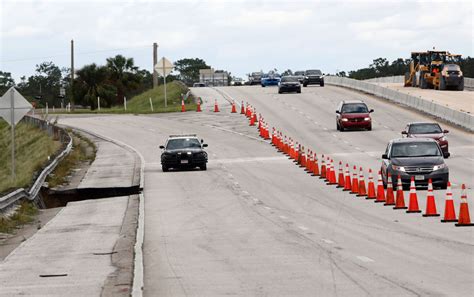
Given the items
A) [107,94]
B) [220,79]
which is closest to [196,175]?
[107,94]

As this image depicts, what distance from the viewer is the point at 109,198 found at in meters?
32.9

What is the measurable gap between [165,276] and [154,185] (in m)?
21.1

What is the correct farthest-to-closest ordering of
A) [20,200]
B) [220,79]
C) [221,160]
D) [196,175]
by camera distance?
[220,79], [221,160], [196,175], [20,200]

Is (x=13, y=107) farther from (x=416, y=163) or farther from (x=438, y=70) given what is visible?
(x=438, y=70)

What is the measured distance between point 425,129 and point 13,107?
1834 centimetres

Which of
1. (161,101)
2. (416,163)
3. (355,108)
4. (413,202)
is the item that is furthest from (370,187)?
(161,101)

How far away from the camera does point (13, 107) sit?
109 ft

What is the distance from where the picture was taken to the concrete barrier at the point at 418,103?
59513 millimetres

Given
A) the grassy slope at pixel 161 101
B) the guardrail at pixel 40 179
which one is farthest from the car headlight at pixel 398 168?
the grassy slope at pixel 161 101

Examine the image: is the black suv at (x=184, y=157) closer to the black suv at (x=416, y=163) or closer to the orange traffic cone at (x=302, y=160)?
the orange traffic cone at (x=302, y=160)

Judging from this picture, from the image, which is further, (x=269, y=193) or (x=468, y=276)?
(x=269, y=193)

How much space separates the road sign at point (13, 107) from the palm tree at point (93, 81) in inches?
2920

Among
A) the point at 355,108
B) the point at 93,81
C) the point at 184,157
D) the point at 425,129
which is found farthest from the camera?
the point at 93,81

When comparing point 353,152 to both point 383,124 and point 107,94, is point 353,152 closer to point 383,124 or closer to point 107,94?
point 383,124
